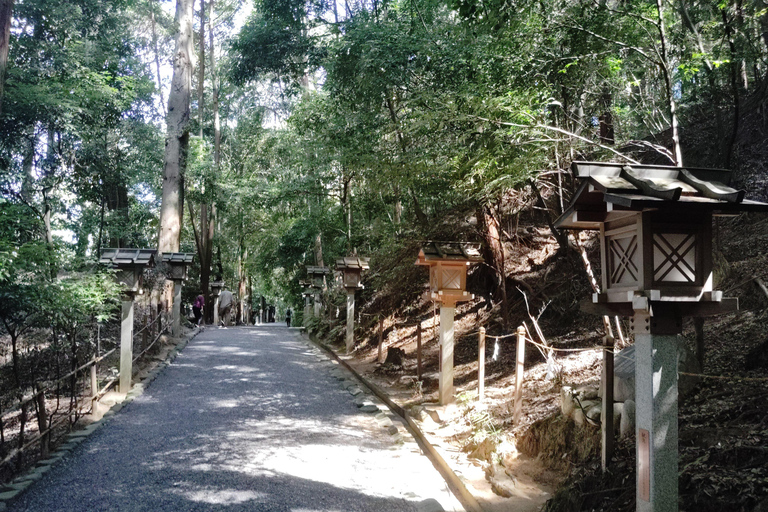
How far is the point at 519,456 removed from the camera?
21.5 feet

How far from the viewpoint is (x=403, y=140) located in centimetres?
1236

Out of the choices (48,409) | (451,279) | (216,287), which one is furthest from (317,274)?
(451,279)

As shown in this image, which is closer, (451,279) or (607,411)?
(607,411)

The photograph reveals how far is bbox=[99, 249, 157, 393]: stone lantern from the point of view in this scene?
10.2 metres

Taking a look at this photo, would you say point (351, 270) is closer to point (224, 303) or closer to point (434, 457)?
point (434, 457)

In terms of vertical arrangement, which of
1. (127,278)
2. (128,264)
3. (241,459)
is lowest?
(241,459)

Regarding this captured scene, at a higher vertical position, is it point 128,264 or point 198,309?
point 128,264

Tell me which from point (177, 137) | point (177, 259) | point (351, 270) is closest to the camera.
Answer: point (351, 270)

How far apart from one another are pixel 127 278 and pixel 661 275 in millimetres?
9215

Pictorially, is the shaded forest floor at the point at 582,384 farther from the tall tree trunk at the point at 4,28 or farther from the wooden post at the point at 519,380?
the tall tree trunk at the point at 4,28

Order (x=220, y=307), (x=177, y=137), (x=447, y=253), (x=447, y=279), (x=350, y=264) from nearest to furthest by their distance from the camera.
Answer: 1. (x=447, y=279)
2. (x=447, y=253)
3. (x=350, y=264)
4. (x=177, y=137)
5. (x=220, y=307)

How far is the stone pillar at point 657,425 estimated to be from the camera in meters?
3.77

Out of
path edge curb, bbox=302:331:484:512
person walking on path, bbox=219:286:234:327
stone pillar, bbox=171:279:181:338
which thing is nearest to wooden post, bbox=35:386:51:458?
path edge curb, bbox=302:331:484:512

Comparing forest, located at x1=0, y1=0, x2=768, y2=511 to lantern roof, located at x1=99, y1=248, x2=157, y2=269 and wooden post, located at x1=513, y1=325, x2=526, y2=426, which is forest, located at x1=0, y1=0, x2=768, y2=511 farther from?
wooden post, located at x1=513, y1=325, x2=526, y2=426
